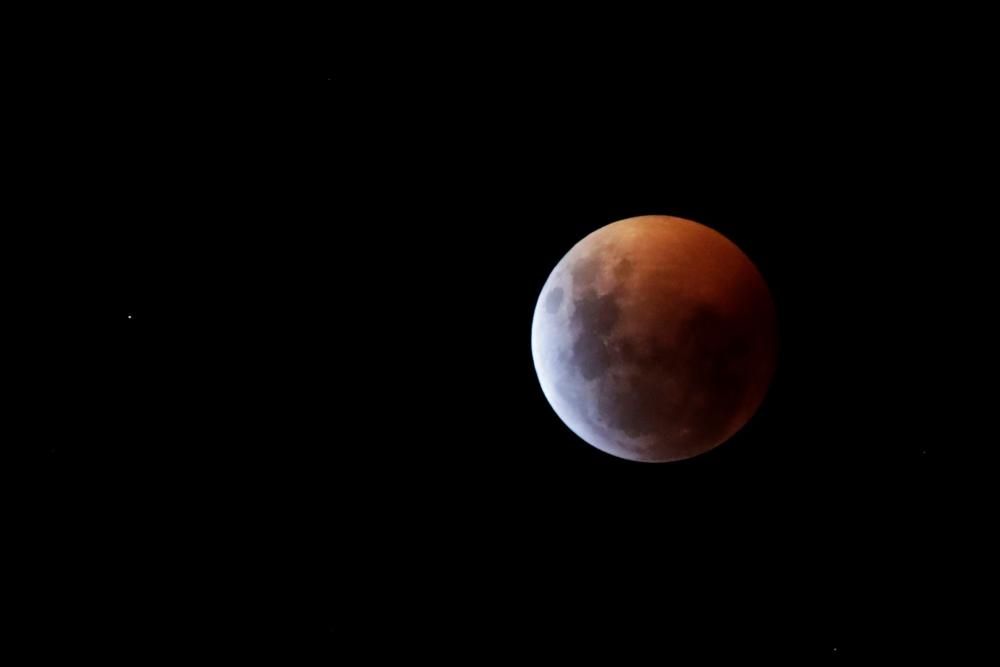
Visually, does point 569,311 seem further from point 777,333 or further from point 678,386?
point 777,333

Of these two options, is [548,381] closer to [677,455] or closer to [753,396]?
[677,455]

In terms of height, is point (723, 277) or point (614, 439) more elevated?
point (723, 277)

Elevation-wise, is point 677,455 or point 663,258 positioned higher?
point 663,258

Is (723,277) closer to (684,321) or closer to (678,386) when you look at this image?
(684,321)

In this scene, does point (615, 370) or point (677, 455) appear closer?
point (615, 370)

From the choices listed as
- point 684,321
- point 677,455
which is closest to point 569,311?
point 684,321

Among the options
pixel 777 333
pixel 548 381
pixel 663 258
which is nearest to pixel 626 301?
pixel 663 258

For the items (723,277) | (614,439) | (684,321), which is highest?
(723,277)

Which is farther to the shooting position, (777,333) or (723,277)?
(777,333)
